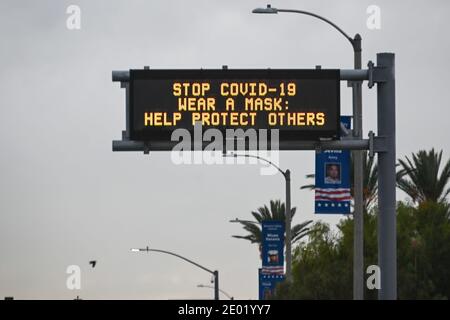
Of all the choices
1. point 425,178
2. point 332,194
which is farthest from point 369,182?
point 332,194

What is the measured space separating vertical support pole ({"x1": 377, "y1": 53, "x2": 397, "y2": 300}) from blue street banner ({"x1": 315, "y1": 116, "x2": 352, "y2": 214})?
353 inches

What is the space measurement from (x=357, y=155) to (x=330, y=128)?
32.6 feet

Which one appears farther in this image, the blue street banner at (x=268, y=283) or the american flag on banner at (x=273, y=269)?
the blue street banner at (x=268, y=283)

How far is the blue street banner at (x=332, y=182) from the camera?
38625 millimetres

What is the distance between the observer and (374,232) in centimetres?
6869

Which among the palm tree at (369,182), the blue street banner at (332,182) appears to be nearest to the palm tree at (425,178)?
the palm tree at (369,182)

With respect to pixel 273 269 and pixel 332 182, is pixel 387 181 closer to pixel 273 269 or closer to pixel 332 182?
pixel 332 182

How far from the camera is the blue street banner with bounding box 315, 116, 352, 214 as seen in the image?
3862cm

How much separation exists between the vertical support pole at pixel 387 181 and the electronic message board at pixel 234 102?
1.71 meters

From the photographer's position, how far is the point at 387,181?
1134 inches

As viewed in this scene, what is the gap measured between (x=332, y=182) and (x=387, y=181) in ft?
35.0

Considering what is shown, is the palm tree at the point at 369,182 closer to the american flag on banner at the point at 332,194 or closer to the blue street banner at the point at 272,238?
the blue street banner at the point at 272,238
